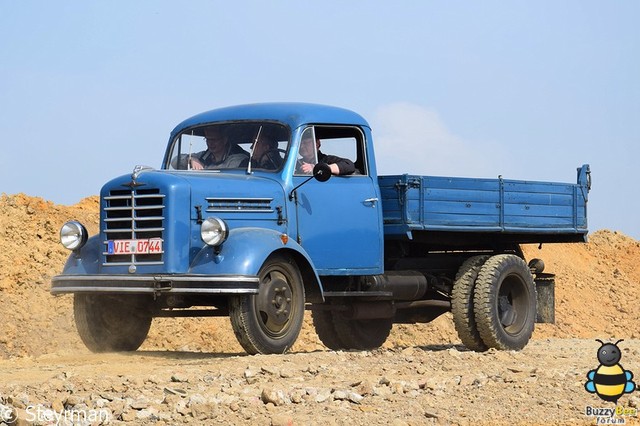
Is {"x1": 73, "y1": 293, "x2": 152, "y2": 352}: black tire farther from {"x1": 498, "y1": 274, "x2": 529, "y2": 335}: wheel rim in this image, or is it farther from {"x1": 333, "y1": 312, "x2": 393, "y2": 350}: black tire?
{"x1": 498, "y1": 274, "x2": 529, "y2": 335}: wheel rim

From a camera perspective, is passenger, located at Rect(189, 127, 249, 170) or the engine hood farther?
passenger, located at Rect(189, 127, 249, 170)

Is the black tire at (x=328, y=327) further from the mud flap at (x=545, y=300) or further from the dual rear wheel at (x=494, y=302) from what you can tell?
the mud flap at (x=545, y=300)

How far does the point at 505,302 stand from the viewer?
44.0ft

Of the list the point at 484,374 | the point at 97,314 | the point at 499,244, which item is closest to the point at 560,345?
the point at 499,244

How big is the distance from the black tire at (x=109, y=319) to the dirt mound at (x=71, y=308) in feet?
14.8

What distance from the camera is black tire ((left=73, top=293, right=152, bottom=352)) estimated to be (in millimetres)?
11234

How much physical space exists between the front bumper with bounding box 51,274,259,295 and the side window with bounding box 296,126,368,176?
5.86 ft

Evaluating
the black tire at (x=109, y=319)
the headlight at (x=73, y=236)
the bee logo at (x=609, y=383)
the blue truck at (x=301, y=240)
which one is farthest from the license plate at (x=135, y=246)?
the bee logo at (x=609, y=383)

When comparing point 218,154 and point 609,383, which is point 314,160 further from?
point 609,383

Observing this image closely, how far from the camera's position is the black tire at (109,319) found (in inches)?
442

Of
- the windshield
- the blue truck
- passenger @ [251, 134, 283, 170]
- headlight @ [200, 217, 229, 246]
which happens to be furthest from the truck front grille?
passenger @ [251, 134, 283, 170]

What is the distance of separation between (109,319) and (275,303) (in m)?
1.92

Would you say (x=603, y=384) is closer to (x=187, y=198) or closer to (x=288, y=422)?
(x=288, y=422)

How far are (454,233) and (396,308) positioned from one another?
1120mm
